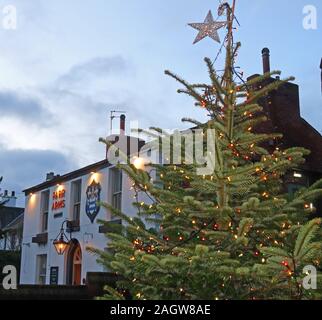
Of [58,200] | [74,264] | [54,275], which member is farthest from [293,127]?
[54,275]

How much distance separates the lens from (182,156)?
6582 mm

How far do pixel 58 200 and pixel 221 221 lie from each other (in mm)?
15631

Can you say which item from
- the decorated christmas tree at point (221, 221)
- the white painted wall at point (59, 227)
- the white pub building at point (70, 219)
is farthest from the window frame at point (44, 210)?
the decorated christmas tree at point (221, 221)

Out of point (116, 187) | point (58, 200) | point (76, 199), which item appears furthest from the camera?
point (58, 200)

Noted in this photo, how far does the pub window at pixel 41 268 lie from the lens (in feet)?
70.4

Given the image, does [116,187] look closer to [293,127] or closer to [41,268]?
[293,127]

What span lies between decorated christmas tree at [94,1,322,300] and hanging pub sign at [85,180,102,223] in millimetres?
11050

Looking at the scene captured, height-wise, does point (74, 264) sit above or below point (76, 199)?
below

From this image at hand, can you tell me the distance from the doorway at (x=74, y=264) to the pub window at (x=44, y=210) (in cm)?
269

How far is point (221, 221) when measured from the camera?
6051mm

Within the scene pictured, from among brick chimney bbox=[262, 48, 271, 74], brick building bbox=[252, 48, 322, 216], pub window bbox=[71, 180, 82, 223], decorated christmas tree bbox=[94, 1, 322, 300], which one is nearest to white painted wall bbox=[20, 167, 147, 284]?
pub window bbox=[71, 180, 82, 223]
